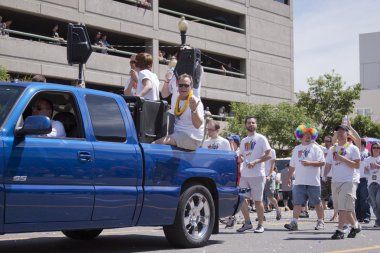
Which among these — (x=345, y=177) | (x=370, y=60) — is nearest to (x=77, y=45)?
(x=345, y=177)

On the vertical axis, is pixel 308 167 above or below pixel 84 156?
below

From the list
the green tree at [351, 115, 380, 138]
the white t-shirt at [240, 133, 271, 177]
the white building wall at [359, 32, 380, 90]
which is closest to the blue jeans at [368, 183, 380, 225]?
the white t-shirt at [240, 133, 271, 177]

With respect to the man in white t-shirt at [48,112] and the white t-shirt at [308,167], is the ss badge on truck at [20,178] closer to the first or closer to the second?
the man in white t-shirt at [48,112]

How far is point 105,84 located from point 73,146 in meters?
32.3

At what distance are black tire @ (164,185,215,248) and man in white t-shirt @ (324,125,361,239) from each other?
8.09ft

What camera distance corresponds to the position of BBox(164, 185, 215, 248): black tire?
8.82m

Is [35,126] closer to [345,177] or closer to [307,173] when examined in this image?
[345,177]

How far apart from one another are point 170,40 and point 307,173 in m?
31.7

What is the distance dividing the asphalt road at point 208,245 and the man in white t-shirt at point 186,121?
1.33 meters

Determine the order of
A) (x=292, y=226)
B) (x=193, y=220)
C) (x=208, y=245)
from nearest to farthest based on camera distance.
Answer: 1. (x=193, y=220)
2. (x=208, y=245)
3. (x=292, y=226)

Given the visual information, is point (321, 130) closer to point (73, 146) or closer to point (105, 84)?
point (105, 84)

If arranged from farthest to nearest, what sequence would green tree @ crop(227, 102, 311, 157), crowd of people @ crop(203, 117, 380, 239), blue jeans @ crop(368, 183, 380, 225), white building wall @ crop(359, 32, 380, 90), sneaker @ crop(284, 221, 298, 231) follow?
1. white building wall @ crop(359, 32, 380, 90)
2. green tree @ crop(227, 102, 311, 157)
3. blue jeans @ crop(368, 183, 380, 225)
4. sneaker @ crop(284, 221, 298, 231)
5. crowd of people @ crop(203, 117, 380, 239)

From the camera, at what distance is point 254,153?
12.1 meters

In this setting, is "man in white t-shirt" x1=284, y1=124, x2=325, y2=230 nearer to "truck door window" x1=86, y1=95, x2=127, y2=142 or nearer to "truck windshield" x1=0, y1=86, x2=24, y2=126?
"truck door window" x1=86, y1=95, x2=127, y2=142
